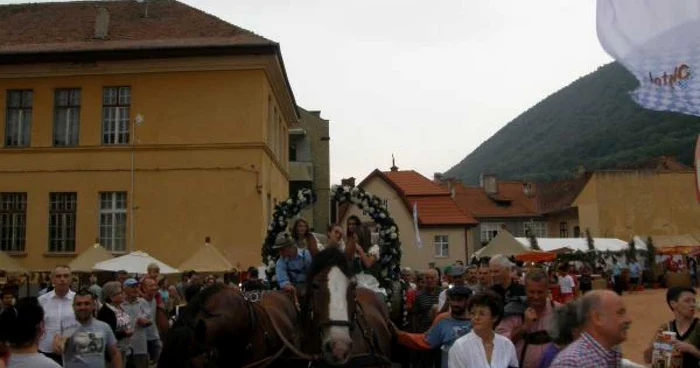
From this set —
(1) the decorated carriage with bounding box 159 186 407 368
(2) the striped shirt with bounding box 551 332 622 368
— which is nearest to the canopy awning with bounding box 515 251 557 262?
(1) the decorated carriage with bounding box 159 186 407 368

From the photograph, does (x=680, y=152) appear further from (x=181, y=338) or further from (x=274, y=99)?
(x=181, y=338)

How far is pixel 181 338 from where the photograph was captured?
630cm

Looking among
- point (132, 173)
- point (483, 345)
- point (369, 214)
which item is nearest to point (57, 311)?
point (369, 214)

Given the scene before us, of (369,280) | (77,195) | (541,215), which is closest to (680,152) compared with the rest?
(541,215)

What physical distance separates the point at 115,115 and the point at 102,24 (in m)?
3.81

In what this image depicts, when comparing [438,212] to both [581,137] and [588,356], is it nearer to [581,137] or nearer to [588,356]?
[588,356]

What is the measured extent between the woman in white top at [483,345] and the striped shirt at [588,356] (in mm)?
1542

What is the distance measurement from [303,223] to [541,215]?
69877 mm

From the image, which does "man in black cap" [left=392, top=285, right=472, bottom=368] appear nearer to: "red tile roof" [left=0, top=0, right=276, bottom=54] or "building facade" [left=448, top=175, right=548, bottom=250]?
"red tile roof" [left=0, top=0, right=276, bottom=54]

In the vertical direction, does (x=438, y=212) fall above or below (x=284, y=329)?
above

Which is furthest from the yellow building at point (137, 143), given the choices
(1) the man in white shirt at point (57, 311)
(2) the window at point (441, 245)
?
(2) the window at point (441, 245)

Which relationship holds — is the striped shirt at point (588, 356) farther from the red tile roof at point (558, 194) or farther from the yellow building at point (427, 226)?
the red tile roof at point (558, 194)

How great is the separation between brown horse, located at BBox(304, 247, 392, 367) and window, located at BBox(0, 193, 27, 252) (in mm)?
23985

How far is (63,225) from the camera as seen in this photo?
28.4 metres
